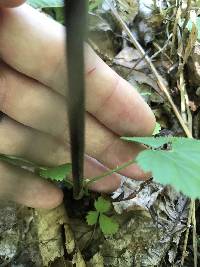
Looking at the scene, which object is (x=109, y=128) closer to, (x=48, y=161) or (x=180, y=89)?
(x=48, y=161)

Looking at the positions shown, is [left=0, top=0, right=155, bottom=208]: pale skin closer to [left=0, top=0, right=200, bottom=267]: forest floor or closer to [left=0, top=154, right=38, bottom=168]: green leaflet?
[left=0, top=154, right=38, bottom=168]: green leaflet

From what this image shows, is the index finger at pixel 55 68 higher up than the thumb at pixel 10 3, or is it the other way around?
the thumb at pixel 10 3

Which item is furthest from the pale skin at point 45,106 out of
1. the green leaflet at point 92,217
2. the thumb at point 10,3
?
the green leaflet at point 92,217

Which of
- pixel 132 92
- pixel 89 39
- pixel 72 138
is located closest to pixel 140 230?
pixel 132 92

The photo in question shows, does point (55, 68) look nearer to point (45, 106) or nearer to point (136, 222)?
point (45, 106)

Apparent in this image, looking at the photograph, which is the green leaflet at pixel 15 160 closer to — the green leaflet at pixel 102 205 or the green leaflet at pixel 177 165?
the green leaflet at pixel 102 205

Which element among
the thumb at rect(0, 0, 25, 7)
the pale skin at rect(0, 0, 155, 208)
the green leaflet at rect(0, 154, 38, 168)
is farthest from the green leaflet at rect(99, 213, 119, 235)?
the thumb at rect(0, 0, 25, 7)

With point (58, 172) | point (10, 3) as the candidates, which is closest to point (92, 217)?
point (58, 172)
